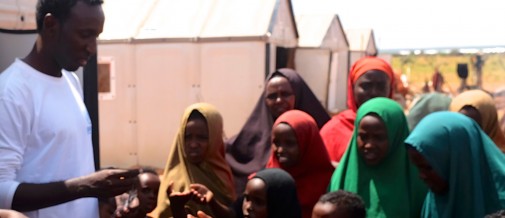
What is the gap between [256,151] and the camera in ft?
12.1

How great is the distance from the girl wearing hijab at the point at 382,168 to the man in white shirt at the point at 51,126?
3.90ft

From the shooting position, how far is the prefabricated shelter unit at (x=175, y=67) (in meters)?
7.79

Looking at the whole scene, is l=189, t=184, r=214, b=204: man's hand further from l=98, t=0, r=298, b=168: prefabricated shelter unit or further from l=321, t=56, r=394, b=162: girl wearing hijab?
l=98, t=0, r=298, b=168: prefabricated shelter unit

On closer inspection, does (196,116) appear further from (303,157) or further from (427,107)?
(427,107)

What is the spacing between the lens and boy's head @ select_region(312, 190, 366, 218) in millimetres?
2334

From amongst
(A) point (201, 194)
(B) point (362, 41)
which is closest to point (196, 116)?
(A) point (201, 194)

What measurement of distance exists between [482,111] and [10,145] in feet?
9.59

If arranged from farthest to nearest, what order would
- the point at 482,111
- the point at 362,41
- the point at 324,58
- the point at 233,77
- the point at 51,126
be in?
the point at 362,41 < the point at 324,58 < the point at 233,77 < the point at 482,111 < the point at 51,126

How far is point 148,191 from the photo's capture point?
10.2 feet

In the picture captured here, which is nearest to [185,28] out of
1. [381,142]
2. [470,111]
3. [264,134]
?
[264,134]

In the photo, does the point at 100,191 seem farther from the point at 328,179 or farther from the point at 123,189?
the point at 328,179

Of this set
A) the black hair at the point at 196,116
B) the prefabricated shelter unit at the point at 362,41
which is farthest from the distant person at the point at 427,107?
the prefabricated shelter unit at the point at 362,41

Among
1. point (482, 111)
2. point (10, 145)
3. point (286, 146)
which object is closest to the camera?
point (10, 145)

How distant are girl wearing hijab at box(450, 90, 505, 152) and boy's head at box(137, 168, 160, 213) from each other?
200cm
